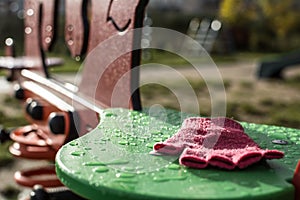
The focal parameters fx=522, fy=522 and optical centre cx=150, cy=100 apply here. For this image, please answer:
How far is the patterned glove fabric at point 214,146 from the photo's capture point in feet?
3.56

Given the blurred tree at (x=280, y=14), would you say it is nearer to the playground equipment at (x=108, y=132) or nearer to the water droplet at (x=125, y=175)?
the playground equipment at (x=108, y=132)

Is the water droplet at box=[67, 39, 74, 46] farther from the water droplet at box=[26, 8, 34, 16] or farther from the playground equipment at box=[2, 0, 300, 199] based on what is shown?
the water droplet at box=[26, 8, 34, 16]

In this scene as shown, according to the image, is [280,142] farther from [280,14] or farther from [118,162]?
[280,14]

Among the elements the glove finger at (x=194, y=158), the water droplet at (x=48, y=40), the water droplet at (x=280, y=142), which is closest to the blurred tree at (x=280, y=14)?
the water droplet at (x=48, y=40)

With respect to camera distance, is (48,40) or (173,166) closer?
(173,166)

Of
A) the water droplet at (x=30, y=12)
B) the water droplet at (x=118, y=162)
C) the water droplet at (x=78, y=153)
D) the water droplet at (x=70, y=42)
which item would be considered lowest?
the water droplet at (x=78, y=153)

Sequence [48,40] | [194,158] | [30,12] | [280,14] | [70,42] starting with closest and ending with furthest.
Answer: [194,158] → [70,42] → [48,40] → [30,12] → [280,14]

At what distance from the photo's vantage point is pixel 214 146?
3.90ft

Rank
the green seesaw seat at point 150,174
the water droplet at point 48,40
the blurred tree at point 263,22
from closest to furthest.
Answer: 1. the green seesaw seat at point 150,174
2. the water droplet at point 48,40
3. the blurred tree at point 263,22

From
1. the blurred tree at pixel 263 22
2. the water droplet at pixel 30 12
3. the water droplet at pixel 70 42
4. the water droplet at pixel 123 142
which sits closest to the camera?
the water droplet at pixel 123 142

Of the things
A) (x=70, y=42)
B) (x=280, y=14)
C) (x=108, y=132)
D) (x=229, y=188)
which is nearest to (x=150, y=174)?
(x=229, y=188)

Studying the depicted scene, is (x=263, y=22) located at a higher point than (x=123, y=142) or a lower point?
lower

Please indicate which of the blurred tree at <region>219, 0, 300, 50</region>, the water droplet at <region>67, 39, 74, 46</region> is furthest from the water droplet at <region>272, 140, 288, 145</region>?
the blurred tree at <region>219, 0, 300, 50</region>

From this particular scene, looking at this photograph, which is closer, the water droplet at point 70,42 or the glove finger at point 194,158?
the glove finger at point 194,158
